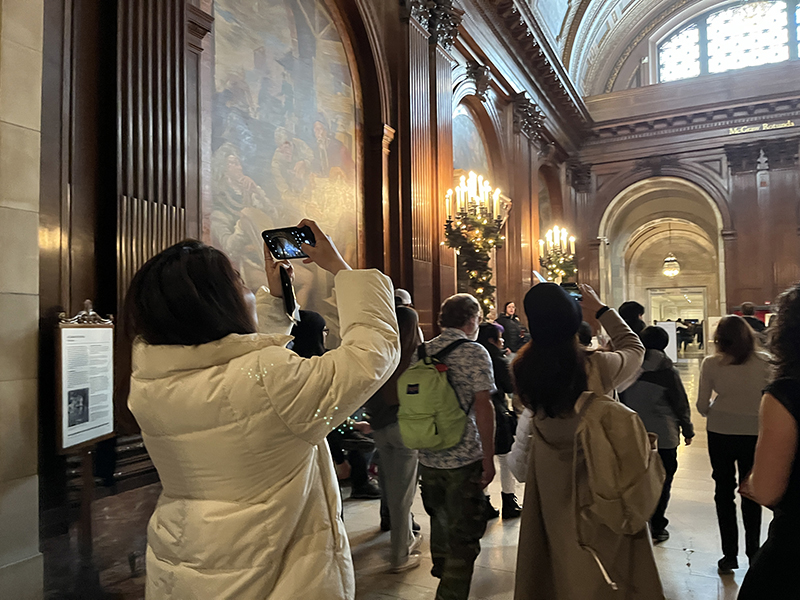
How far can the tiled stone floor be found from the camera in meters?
3.34

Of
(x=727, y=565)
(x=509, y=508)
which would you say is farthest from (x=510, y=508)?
(x=727, y=565)

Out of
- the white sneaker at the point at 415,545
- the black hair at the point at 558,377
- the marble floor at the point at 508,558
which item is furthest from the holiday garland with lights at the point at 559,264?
the black hair at the point at 558,377

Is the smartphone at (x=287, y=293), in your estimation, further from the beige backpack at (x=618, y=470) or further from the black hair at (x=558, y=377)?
the beige backpack at (x=618, y=470)

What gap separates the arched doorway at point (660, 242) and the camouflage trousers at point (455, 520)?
16.0 m

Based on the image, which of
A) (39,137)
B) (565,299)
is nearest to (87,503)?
(39,137)

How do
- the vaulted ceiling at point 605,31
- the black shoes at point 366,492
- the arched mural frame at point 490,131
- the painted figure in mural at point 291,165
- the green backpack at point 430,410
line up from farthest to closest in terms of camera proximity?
the vaulted ceiling at point 605,31
the arched mural frame at point 490,131
the painted figure in mural at point 291,165
the black shoes at point 366,492
the green backpack at point 430,410

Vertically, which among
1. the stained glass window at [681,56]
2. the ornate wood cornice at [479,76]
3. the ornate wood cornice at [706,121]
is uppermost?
the stained glass window at [681,56]

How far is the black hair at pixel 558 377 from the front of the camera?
236 centimetres

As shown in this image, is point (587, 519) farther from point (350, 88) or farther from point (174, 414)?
point (350, 88)

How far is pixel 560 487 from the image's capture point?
7.75 feet

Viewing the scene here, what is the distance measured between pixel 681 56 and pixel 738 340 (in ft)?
61.4

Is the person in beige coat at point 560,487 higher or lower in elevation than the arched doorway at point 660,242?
lower

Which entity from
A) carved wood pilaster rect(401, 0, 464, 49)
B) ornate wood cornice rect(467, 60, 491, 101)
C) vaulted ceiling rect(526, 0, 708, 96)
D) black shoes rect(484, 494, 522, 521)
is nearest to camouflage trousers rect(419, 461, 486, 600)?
black shoes rect(484, 494, 522, 521)

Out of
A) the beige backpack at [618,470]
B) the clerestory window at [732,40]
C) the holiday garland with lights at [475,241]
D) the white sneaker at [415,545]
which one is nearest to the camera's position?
the beige backpack at [618,470]
